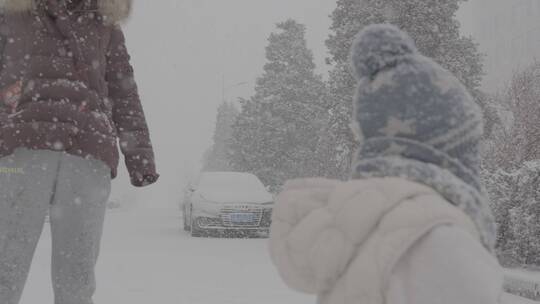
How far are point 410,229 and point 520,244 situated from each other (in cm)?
746

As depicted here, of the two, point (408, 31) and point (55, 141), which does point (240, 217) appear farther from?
Result: point (55, 141)

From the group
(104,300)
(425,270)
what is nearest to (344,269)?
(425,270)

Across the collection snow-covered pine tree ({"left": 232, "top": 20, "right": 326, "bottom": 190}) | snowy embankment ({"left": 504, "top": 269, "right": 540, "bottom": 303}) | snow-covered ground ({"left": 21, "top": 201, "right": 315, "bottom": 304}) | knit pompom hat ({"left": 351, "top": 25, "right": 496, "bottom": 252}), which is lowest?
snow-covered pine tree ({"left": 232, "top": 20, "right": 326, "bottom": 190})

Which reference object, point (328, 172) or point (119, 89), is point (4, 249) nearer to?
point (119, 89)

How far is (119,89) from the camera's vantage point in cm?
325

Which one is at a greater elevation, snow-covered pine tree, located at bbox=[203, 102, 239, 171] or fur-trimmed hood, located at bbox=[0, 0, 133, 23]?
fur-trimmed hood, located at bbox=[0, 0, 133, 23]

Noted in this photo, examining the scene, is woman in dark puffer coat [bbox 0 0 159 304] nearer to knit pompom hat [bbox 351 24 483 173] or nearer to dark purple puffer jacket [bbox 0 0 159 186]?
dark purple puffer jacket [bbox 0 0 159 186]

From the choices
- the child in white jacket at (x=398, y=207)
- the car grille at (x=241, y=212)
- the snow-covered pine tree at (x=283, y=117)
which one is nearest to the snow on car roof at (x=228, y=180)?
the car grille at (x=241, y=212)

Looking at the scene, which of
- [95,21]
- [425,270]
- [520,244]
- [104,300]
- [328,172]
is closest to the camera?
[425,270]

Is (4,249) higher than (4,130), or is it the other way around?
(4,130)

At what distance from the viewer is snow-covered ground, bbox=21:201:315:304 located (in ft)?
21.5

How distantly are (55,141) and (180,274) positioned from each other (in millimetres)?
5645

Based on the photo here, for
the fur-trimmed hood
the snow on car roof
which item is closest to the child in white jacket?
the fur-trimmed hood

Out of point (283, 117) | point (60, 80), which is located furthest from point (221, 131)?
point (60, 80)
